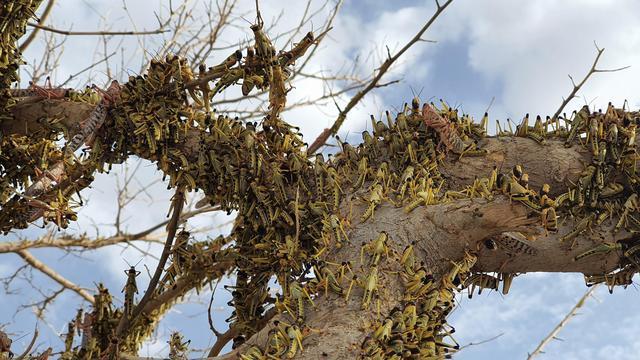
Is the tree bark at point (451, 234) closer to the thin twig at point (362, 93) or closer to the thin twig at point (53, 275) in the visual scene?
the thin twig at point (362, 93)

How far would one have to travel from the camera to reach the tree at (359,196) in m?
2.73

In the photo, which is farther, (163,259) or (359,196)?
(163,259)

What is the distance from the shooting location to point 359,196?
3053mm

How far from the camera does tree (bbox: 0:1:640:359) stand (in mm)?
2730

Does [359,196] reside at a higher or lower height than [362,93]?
lower

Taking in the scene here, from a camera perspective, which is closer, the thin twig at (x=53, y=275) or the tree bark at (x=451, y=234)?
the tree bark at (x=451, y=234)

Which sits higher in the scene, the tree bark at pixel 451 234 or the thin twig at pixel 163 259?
the thin twig at pixel 163 259

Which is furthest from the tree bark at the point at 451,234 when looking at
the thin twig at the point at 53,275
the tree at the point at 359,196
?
the thin twig at the point at 53,275

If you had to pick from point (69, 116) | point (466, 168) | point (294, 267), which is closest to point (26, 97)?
point (69, 116)

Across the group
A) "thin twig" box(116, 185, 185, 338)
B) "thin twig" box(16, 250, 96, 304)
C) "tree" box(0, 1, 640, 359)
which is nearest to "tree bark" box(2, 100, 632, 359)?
"tree" box(0, 1, 640, 359)

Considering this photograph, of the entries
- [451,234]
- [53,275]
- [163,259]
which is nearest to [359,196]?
[451,234]

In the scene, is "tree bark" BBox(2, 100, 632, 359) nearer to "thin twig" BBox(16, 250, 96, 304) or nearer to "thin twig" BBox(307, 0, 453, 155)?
"thin twig" BBox(307, 0, 453, 155)

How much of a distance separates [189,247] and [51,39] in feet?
14.2

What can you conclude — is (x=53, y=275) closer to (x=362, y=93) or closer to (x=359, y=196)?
(x=362, y=93)
